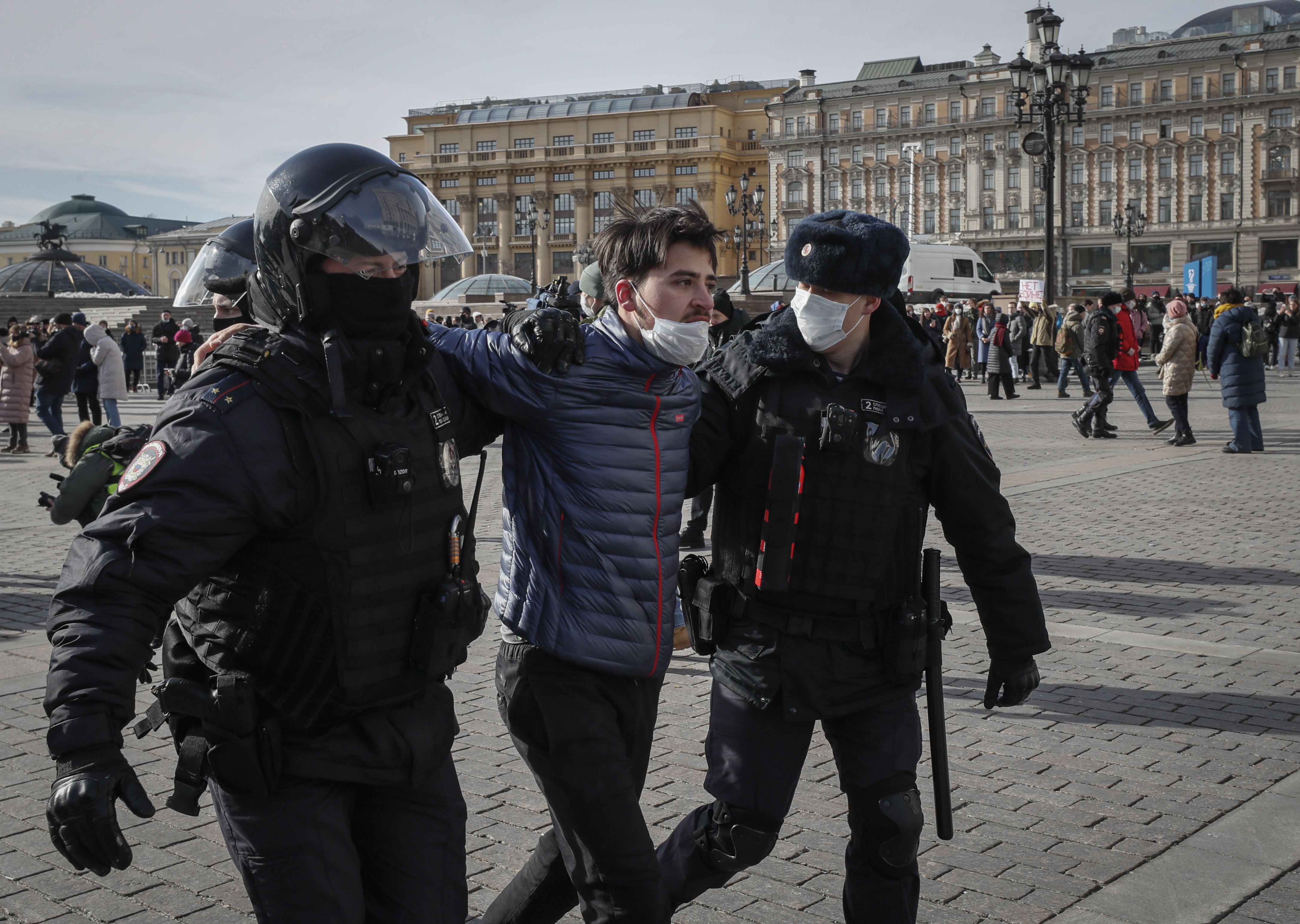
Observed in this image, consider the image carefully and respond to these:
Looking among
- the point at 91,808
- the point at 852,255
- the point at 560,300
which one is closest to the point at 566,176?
the point at 560,300

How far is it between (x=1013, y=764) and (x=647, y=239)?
253cm

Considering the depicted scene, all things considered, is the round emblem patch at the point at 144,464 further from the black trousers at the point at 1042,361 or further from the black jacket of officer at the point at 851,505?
the black trousers at the point at 1042,361

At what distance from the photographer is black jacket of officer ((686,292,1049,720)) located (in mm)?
2695

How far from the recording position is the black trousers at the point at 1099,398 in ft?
48.1

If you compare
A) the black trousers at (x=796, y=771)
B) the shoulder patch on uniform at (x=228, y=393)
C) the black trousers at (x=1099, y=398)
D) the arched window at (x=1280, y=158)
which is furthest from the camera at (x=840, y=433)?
the arched window at (x=1280, y=158)

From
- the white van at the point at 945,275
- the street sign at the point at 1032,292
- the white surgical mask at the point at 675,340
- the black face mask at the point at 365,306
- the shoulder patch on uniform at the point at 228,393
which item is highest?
the white van at the point at 945,275

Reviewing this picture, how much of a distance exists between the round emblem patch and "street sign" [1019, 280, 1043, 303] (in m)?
25.1

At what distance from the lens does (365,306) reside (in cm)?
218

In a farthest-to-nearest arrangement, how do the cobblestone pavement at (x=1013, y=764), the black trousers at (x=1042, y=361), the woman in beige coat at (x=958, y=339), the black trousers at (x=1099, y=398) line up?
the woman in beige coat at (x=958, y=339), the black trousers at (x=1042, y=361), the black trousers at (x=1099, y=398), the cobblestone pavement at (x=1013, y=764)

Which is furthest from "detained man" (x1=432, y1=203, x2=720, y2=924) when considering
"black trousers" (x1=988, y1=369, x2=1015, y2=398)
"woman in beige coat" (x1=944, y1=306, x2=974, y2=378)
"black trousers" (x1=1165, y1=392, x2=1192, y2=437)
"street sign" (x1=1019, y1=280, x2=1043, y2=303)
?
"woman in beige coat" (x1=944, y1=306, x2=974, y2=378)

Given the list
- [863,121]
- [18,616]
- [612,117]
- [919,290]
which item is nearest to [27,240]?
[612,117]

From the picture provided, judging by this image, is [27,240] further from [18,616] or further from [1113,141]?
[18,616]

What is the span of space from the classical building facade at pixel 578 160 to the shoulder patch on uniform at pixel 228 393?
90882 mm

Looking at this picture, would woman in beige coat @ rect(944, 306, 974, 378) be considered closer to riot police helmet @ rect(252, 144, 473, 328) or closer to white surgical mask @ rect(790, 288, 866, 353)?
white surgical mask @ rect(790, 288, 866, 353)
